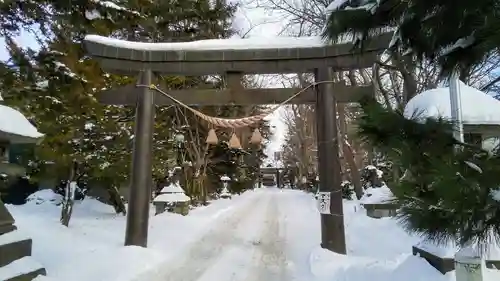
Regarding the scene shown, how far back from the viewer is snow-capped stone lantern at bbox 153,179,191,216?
13884 millimetres

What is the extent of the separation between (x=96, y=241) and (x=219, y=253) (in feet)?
8.39

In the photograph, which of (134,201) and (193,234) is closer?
(134,201)

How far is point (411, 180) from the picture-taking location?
2.13 meters

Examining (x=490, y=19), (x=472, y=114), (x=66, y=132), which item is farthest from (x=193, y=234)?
(x=490, y=19)

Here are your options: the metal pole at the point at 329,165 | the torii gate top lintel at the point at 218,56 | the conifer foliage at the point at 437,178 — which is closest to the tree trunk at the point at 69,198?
the torii gate top lintel at the point at 218,56

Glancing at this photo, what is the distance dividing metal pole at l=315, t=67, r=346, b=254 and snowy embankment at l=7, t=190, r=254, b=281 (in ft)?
9.70

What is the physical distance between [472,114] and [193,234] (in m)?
7.05

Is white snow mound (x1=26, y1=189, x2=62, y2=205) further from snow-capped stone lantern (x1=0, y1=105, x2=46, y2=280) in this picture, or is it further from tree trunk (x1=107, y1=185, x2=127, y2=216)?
snow-capped stone lantern (x1=0, y1=105, x2=46, y2=280)

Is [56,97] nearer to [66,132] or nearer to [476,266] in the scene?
[66,132]

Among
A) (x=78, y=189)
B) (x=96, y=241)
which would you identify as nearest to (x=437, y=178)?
(x=96, y=241)

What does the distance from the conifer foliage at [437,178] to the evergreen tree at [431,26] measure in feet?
1.32

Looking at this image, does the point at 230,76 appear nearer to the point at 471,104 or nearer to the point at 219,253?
the point at 219,253

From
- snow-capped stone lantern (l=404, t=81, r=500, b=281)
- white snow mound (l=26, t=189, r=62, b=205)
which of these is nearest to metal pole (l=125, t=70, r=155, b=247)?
snow-capped stone lantern (l=404, t=81, r=500, b=281)

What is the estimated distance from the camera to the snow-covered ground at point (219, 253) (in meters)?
5.81
